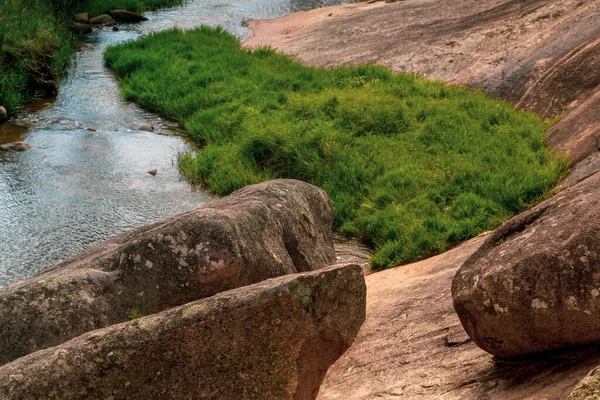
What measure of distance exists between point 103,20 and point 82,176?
13329 millimetres

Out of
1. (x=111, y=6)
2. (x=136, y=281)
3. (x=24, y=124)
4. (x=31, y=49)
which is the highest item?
(x=111, y=6)

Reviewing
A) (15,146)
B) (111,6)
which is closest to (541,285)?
(15,146)

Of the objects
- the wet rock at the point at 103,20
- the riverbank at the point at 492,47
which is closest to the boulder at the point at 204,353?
the riverbank at the point at 492,47

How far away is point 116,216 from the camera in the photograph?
12.4 metres

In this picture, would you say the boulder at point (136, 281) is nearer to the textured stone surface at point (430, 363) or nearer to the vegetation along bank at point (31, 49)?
the textured stone surface at point (430, 363)

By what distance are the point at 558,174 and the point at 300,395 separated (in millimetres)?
8596

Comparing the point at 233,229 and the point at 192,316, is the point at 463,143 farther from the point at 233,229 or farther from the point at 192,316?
the point at 192,316

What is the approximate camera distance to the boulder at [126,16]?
26.5m

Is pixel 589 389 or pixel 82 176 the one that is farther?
pixel 82 176

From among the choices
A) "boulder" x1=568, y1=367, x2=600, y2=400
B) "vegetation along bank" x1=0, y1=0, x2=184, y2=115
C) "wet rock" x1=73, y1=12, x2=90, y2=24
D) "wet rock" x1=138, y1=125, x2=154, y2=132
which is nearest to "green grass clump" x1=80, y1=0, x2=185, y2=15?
"wet rock" x1=73, y1=12, x2=90, y2=24

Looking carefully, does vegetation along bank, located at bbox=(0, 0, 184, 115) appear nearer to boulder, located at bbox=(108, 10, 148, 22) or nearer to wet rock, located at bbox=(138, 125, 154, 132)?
boulder, located at bbox=(108, 10, 148, 22)

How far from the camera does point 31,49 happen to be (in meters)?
19.2

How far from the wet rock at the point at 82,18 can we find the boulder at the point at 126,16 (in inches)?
39.5

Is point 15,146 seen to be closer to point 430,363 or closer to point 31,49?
point 31,49
